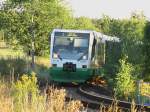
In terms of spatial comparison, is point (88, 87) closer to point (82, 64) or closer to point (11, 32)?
point (82, 64)

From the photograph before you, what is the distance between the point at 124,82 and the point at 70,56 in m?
4.86

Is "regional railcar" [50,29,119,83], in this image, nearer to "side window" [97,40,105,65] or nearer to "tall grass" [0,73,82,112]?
"side window" [97,40,105,65]

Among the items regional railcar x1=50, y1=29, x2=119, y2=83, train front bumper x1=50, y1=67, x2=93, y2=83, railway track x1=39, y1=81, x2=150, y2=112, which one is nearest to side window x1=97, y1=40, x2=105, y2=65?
regional railcar x1=50, y1=29, x2=119, y2=83

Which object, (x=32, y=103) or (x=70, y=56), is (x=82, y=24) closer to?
(x=70, y=56)

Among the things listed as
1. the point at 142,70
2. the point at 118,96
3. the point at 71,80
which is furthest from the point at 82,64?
→ the point at 118,96

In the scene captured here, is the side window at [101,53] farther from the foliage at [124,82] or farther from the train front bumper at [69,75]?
the foliage at [124,82]

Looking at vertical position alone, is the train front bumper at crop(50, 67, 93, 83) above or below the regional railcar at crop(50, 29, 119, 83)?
below

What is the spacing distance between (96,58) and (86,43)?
1554 mm

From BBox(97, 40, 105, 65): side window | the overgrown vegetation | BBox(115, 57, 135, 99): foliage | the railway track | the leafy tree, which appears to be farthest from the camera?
the leafy tree

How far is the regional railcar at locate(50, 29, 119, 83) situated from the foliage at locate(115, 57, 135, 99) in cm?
353

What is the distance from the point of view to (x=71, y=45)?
2548 cm

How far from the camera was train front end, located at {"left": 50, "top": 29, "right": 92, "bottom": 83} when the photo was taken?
2509 centimetres

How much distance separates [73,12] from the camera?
3284 cm

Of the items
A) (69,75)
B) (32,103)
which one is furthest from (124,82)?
(32,103)
